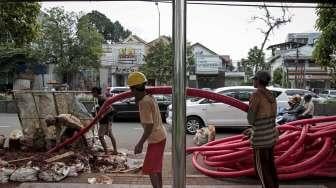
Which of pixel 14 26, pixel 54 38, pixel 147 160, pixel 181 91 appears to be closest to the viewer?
pixel 181 91

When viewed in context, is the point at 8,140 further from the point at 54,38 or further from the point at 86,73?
the point at 86,73

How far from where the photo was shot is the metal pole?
356 cm

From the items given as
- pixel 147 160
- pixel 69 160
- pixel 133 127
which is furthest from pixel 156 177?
pixel 133 127

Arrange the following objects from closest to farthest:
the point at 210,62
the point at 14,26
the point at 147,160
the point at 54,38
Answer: the point at 147,160 → the point at 14,26 → the point at 54,38 → the point at 210,62

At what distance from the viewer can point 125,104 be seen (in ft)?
69.0

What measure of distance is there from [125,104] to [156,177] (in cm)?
1526

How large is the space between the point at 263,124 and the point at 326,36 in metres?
7.19

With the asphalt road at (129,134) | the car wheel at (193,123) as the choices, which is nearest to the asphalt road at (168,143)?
the asphalt road at (129,134)

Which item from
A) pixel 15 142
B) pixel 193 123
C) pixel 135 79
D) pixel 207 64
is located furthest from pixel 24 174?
pixel 207 64

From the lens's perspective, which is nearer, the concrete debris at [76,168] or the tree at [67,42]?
the concrete debris at [76,168]

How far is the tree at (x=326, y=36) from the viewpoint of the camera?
11844 mm

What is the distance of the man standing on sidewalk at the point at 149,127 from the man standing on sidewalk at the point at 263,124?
1.12 meters

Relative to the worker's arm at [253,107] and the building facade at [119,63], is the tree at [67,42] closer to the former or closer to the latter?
the building facade at [119,63]

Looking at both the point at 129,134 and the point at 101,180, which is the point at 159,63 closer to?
the point at 129,134
